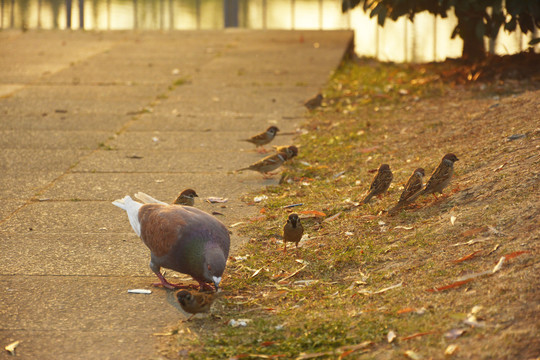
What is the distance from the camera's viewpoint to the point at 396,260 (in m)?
6.04

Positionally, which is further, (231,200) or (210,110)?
(210,110)

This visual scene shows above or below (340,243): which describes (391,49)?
above

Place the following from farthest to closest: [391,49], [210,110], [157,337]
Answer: [391,49], [210,110], [157,337]

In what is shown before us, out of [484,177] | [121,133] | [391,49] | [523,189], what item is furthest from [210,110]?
[391,49]

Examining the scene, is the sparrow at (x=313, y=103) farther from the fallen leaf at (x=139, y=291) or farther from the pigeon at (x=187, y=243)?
the fallen leaf at (x=139, y=291)

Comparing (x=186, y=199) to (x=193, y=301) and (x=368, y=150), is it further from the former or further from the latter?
(x=368, y=150)

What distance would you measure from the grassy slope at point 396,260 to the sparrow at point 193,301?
117 mm

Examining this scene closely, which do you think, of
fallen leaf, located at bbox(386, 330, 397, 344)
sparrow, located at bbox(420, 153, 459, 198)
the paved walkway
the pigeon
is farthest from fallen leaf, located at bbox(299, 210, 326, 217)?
fallen leaf, located at bbox(386, 330, 397, 344)

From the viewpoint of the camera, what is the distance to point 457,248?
A: 19.0 feet

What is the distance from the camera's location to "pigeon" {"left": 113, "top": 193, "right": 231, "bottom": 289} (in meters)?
5.59

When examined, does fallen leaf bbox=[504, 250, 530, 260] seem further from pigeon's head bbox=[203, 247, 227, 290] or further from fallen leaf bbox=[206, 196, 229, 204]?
fallen leaf bbox=[206, 196, 229, 204]

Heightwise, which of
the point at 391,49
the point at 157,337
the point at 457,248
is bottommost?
the point at 157,337

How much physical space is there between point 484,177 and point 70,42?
1469cm

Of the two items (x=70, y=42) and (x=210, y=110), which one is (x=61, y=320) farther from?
(x=70, y=42)
